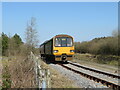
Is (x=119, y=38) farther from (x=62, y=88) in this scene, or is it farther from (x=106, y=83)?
(x=62, y=88)

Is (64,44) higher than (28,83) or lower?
higher

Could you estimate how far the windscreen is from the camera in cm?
1900

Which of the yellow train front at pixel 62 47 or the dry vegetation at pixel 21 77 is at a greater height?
the yellow train front at pixel 62 47

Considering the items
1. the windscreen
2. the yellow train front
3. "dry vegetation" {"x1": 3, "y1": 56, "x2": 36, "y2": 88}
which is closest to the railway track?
"dry vegetation" {"x1": 3, "y1": 56, "x2": 36, "y2": 88}

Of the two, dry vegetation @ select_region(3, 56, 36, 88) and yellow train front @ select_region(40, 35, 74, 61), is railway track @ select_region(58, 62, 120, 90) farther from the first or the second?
yellow train front @ select_region(40, 35, 74, 61)

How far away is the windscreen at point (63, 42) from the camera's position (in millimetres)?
19000

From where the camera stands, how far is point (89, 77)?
10.3 meters

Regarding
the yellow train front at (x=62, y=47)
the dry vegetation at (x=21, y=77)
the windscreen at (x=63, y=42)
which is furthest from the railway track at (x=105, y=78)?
the windscreen at (x=63, y=42)

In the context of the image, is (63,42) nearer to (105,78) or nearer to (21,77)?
(105,78)

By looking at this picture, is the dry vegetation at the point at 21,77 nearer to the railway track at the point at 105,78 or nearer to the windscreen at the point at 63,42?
the railway track at the point at 105,78

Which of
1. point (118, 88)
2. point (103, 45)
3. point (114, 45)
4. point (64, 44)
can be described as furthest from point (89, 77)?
point (103, 45)

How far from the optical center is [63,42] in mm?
19156

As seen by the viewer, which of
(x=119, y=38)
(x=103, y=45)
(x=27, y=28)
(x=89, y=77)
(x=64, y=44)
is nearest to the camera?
(x=89, y=77)

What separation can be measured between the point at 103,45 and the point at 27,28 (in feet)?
46.6
